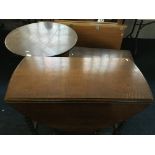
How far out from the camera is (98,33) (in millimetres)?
1744

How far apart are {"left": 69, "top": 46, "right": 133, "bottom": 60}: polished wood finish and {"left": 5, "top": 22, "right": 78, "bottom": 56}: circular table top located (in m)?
0.13

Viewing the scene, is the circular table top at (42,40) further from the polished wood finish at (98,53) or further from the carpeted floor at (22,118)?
the carpeted floor at (22,118)

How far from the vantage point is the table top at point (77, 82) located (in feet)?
3.29

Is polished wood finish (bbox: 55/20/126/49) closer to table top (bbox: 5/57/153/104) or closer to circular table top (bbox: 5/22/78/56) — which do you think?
circular table top (bbox: 5/22/78/56)

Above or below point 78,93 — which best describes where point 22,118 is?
below

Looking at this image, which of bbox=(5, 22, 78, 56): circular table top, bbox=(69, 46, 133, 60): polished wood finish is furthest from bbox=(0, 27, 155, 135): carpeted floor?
bbox=(69, 46, 133, 60): polished wood finish

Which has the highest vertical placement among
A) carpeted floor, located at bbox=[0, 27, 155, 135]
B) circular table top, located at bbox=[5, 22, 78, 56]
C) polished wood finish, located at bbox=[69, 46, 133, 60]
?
circular table top, located at bbox=[5, 22, 78, 56]

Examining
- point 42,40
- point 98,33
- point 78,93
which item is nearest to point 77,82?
point 78,93

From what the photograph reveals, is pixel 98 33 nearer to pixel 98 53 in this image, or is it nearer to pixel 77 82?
pixel 98 53

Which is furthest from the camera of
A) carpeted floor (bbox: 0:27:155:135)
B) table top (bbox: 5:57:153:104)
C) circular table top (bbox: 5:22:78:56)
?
carpeted floor (bbox: 0:27:155:135)

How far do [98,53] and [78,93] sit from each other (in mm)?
771

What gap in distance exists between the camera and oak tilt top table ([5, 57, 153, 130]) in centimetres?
100

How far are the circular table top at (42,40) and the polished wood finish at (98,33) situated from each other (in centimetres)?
9
